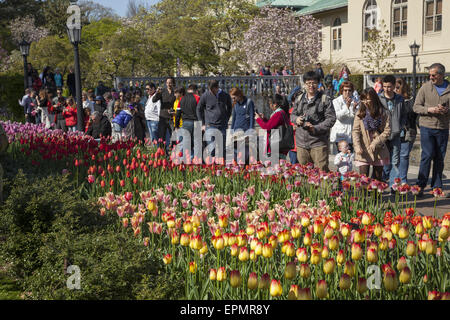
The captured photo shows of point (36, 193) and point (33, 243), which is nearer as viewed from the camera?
point (33, 243)

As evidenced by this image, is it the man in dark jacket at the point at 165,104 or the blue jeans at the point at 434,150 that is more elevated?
the man in dark jacket at the point at 165,104

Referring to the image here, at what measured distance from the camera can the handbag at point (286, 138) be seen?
362 inches

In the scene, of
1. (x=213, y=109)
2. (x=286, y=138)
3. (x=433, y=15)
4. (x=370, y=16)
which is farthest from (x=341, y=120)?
(x=370, y=16)

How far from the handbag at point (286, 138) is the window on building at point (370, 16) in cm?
3128

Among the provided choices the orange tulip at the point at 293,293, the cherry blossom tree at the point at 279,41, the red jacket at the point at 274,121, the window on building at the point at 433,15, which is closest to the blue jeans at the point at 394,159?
the red jacket at the point at 274,121

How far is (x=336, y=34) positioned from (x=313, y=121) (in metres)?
37.6

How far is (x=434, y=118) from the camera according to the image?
343 inches

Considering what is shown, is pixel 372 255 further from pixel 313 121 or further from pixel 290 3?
pixel 290 3

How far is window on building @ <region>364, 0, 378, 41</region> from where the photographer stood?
38281 mm

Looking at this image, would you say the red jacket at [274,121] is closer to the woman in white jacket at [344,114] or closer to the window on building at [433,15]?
the woman in white jacket at [344,114]

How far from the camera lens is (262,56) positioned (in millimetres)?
42062
